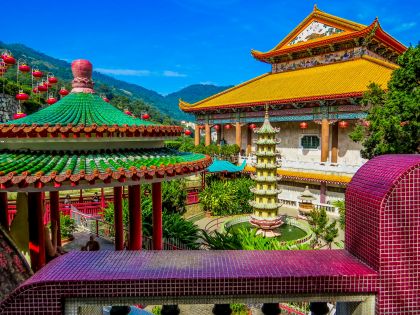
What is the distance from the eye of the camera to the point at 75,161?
4562mm

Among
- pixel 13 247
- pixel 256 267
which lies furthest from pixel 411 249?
pixel 13 247

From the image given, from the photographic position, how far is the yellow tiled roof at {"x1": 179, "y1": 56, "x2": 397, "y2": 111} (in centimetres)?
1920

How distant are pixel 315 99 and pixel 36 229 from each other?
1790 cm

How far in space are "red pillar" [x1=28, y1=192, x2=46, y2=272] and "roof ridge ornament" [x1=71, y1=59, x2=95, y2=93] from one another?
2028mm

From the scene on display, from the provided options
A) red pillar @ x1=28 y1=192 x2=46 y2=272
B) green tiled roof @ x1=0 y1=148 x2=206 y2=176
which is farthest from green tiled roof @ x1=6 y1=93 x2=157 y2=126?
red pillar @ x1=28 y1=192 x2=46 y2=272

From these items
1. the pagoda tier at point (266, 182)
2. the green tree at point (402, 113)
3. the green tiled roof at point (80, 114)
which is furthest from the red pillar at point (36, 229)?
the green tree at point (402, 113)

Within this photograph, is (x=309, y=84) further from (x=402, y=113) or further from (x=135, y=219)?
(x=135, y=219)

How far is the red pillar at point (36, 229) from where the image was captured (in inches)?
187

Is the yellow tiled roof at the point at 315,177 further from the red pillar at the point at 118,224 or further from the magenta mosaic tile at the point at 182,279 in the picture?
the magenta mosaic tile at the point at 182,279

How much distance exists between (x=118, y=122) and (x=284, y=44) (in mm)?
25896

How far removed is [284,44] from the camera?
28266 millimetres

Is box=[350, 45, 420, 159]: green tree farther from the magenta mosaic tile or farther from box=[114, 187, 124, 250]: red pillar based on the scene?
the magenta mosaic tile

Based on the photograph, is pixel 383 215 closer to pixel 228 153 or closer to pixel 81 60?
pixel 81 60

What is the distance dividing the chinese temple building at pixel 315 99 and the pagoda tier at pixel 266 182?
18.6 feet
